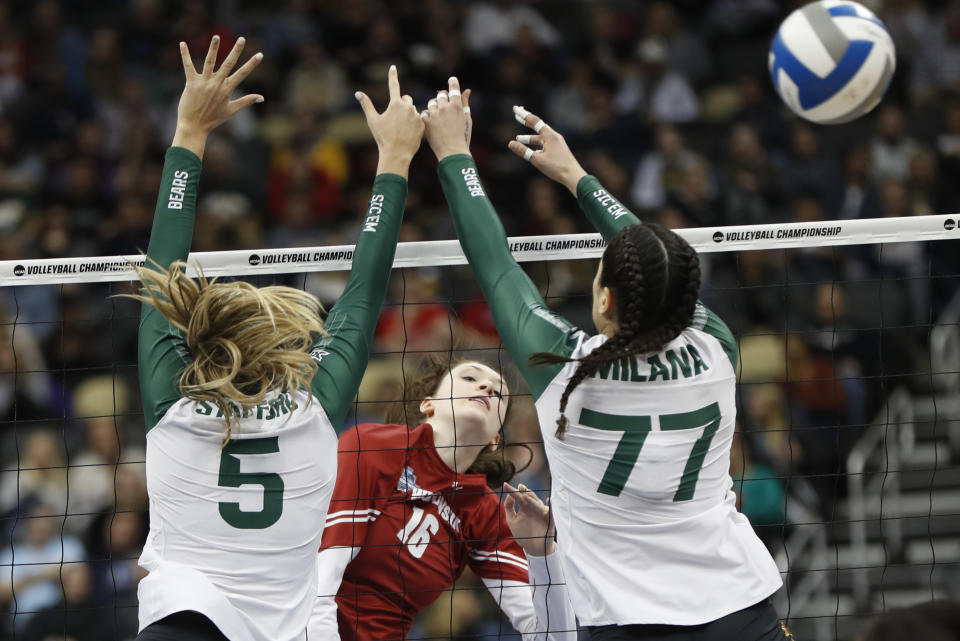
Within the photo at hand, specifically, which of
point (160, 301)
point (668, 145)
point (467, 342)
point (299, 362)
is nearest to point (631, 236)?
point (299, 362)

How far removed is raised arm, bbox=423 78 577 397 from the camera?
2809 millimetres

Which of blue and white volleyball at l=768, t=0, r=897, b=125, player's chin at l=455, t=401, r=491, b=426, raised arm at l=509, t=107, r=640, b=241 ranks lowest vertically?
player's chin at l=455, t=401, r=491, b=426

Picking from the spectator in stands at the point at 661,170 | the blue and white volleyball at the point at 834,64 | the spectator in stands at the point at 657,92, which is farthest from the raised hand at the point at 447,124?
the spectator in stands at the point at 657,92

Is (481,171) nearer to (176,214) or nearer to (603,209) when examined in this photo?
(603,209)

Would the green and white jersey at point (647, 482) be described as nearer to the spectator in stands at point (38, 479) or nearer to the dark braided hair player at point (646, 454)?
the dark braided hair player at point (646, 454)

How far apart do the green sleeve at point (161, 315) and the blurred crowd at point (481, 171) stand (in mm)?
3471

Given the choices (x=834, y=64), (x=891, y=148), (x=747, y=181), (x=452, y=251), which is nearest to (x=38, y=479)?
(x=452, y=251)

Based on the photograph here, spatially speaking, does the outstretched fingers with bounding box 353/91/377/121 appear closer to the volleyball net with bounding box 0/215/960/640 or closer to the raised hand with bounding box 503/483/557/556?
the raised hand with bounding box 503/483/557/556

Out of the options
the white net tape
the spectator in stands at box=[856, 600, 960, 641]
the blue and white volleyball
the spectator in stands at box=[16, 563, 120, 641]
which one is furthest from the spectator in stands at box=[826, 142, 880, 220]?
the spectator in stands at box=[856, 600, 960, 641]

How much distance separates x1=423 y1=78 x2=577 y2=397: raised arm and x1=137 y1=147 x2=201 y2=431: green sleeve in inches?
27.4

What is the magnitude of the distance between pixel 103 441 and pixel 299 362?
4570 mm

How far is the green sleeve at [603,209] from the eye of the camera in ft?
10.5

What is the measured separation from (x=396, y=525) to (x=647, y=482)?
56.6 inches

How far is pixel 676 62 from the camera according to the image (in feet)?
34.6
